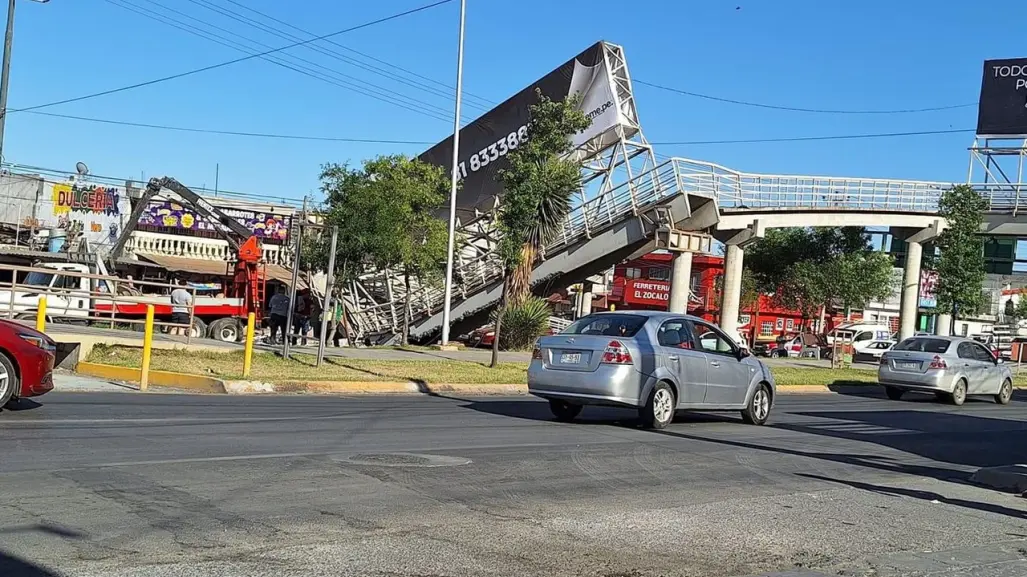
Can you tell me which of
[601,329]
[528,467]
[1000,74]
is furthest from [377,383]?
[1000,74]

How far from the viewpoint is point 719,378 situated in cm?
1465

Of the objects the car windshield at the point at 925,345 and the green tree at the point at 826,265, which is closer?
the car windshield at the point at 925,345

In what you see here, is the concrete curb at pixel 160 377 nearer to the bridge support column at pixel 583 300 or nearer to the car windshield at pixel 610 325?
the car windshield at pixel 610 325

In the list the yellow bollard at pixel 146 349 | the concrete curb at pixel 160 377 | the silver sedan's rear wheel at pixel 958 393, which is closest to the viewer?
the yellow bollard at pixel 146 349

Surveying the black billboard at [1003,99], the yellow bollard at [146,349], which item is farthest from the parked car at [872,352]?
the yellow bollard at [146,349]

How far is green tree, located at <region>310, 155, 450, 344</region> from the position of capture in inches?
1166

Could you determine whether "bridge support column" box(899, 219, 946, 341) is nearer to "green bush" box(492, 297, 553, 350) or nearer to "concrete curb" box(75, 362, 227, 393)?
"green bush" box(492, 297, 553, 350)

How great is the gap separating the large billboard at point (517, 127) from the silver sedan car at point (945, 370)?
1067 centimetres

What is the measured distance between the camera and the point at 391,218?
3003 centimetres

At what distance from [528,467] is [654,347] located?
4259 mm

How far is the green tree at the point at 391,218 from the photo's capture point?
29.6 metres

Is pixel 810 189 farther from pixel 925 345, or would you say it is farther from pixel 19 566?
pixel 19 566

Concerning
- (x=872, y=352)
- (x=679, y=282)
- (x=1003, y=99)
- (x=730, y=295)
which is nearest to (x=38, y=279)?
(x=679, y=282)

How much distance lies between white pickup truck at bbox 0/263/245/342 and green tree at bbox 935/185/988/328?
23.5 metres
